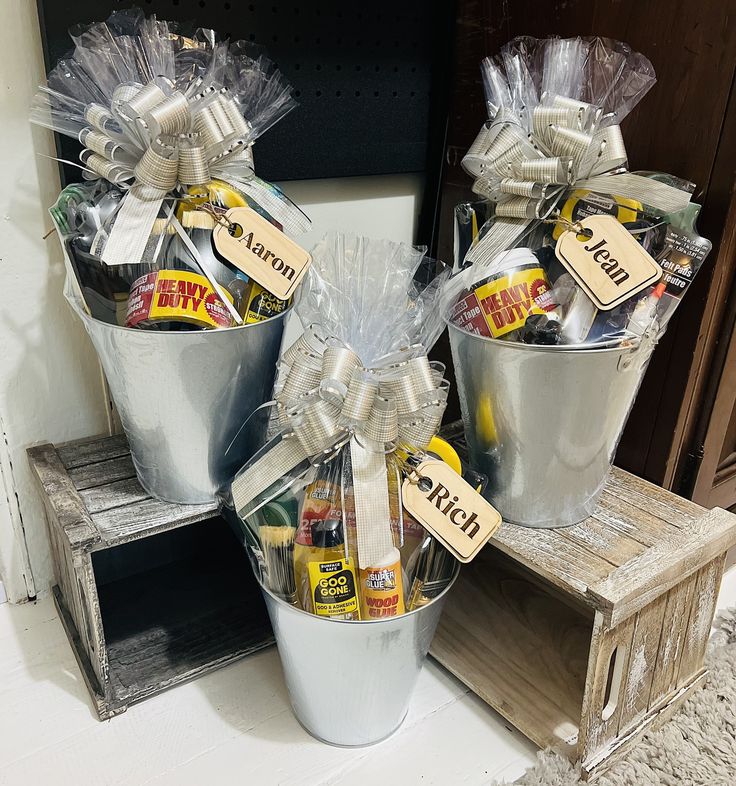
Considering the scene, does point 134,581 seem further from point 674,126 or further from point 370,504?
point 674,126

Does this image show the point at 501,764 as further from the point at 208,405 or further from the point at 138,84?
the point at 138,84

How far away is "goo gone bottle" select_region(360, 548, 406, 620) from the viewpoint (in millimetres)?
664

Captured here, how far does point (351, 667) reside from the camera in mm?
684

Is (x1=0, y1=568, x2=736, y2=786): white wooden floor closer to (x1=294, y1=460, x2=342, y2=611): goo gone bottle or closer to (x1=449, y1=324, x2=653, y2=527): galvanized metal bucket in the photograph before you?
(x1=294, y1=460, x2=342, y2=611): goo gone bottle

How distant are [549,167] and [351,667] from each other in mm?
512

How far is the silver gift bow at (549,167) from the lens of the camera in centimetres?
70

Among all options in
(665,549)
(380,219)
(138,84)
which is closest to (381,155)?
(380,219)

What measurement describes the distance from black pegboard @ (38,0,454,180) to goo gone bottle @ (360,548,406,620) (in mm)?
519

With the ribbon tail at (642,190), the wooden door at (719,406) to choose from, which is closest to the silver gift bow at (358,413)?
the ribbon tail at (642,190)

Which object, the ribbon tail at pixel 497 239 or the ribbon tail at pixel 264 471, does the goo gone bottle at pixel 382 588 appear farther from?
the ribbon tail at pixel 497 239

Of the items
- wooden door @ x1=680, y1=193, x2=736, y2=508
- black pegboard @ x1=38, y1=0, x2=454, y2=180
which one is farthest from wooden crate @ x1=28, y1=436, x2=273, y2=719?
wooden door @ x1=680, y1=193, x2=736, y2=508

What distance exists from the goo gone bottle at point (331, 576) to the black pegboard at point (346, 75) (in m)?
0.48

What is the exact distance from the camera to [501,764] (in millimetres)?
736

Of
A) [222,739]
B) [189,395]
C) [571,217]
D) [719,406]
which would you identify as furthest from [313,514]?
[719,406]
